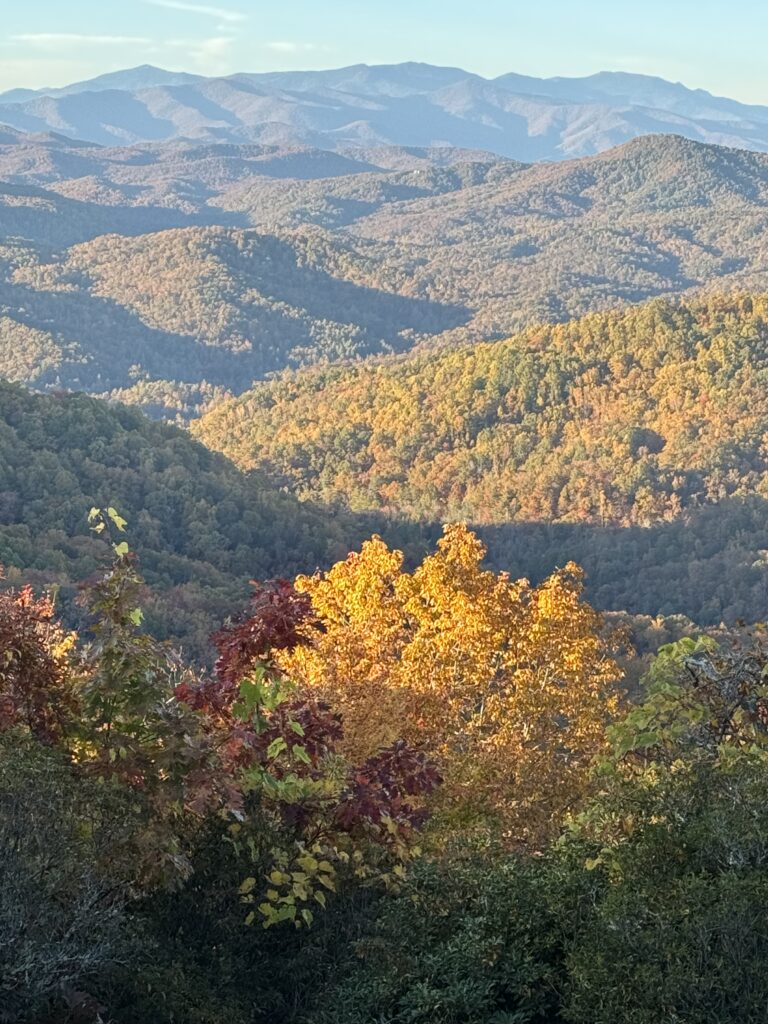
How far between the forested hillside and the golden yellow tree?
96958mm

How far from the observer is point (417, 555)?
3497 inches

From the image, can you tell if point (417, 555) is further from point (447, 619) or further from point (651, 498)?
point (447, 619)

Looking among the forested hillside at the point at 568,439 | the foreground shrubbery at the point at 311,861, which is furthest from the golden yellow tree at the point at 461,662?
the forested hillside at the point at 568,439

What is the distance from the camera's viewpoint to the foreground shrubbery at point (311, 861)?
8.86 metres

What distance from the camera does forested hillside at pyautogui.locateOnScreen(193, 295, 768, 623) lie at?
128 m

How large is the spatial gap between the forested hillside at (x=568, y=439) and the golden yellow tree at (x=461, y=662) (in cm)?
9696

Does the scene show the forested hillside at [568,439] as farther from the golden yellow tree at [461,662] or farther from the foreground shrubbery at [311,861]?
the foreground shrubbery at [311,861]

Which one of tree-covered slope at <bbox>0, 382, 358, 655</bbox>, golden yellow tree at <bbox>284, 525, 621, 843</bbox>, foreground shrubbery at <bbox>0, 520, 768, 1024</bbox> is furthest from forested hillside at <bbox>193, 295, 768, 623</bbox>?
foreground shrubbery at <bbox>0, 520, 768, 1024</bbox>

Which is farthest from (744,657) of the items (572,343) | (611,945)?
(572,343)

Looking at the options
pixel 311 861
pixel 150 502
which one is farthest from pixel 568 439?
pixel 311 861

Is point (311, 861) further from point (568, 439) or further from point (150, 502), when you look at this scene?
point (568, 439)

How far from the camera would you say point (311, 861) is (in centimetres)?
1102

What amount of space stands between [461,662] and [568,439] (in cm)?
13715

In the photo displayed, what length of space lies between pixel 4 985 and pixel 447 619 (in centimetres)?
1263
